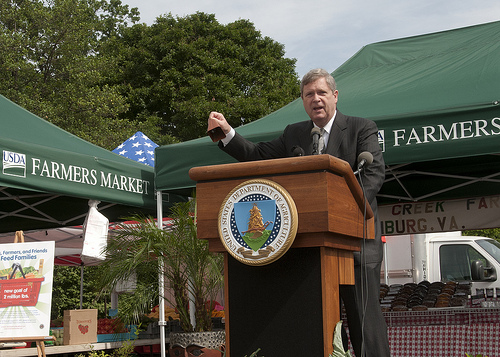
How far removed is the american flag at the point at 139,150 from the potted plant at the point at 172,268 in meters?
5.16

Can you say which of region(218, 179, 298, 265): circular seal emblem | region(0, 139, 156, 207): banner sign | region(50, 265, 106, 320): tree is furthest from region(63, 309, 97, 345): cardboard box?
region(50, 265, 106, 320): tree

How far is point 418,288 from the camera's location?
7.39 metres

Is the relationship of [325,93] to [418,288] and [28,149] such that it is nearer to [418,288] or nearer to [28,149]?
[28,149]

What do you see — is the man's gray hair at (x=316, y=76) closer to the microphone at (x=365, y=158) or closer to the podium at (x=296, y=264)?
the microphone at (x=365, y=158)

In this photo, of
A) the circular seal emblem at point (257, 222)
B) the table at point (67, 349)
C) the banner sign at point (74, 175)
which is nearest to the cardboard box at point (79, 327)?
the table at point (67, 349)

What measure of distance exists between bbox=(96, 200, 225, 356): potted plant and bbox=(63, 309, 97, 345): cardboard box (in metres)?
0.74

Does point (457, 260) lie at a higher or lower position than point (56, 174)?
lower

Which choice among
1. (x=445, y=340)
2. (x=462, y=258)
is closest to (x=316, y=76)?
(x=445, y=340)

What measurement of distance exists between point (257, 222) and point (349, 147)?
0.72 metres

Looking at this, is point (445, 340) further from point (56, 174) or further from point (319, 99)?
point (56, 174)

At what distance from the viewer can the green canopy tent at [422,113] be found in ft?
15.6

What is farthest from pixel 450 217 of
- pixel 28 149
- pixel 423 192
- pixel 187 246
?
pixel 28 149

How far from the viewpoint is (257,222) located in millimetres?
2328

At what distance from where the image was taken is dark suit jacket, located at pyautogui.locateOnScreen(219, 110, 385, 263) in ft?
8.74
